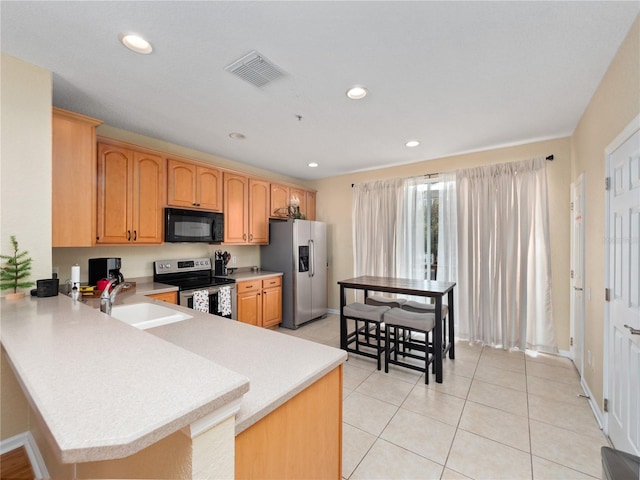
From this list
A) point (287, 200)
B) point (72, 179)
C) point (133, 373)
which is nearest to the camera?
point (133, 373)

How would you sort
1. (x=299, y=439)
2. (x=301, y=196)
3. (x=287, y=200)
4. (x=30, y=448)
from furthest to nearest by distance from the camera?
(x=301, y=196)
(x=287, y=200)
(x=30, y=448)
(x=299, y=439)

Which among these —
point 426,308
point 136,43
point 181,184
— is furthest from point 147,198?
point 426,308

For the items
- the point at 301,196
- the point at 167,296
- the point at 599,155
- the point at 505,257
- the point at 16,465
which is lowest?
the point at 16,465

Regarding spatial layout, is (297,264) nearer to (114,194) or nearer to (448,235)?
(448,235)

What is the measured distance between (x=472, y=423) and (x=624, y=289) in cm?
136

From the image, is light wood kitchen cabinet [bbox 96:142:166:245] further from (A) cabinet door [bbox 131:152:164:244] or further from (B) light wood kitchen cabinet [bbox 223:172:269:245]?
(B) light wood kitchen cabinet [bbox 223:172:269:245]

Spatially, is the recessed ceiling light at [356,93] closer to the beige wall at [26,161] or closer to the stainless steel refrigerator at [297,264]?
the beige wall at [26,161]

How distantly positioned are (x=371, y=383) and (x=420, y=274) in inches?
76.5

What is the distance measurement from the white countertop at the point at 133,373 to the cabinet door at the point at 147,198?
1.56m

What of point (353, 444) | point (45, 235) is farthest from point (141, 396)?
point (45, 235)

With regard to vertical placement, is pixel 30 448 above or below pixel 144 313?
below

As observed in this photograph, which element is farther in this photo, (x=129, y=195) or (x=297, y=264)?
(x=297, y=264)

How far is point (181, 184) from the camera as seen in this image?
3379mm

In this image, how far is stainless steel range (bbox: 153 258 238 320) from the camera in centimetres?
320
